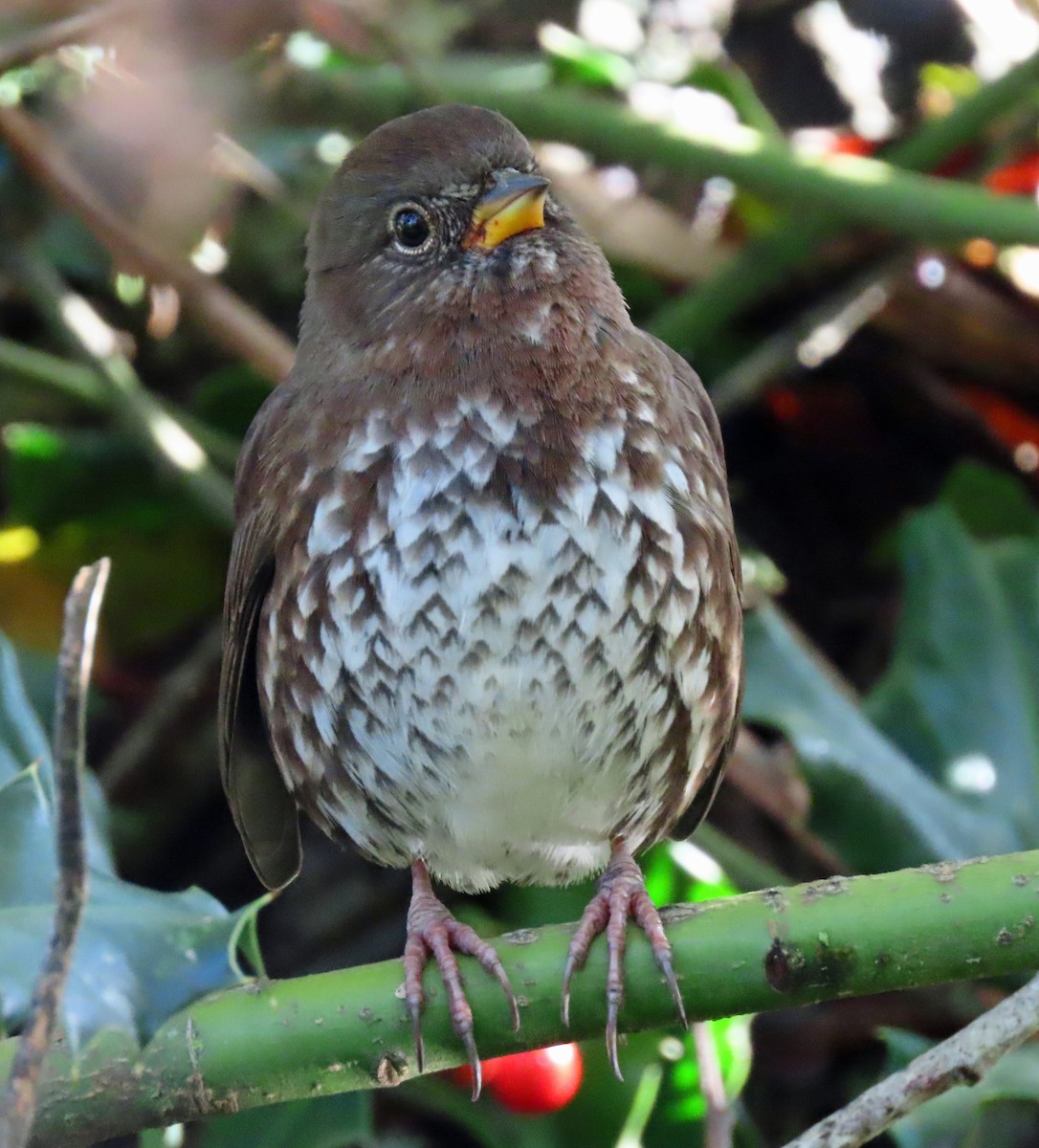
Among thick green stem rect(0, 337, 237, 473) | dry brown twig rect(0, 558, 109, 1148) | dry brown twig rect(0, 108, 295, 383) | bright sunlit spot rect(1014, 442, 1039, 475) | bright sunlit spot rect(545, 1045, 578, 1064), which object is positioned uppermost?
bright sunlit spot rect(1014, 442, 1039, 475)

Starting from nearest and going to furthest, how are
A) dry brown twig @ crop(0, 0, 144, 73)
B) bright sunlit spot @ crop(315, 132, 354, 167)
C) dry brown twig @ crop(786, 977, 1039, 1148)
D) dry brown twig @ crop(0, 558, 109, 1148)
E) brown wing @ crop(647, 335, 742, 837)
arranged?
dry brown twig @ crop(0, 558, 109, 1148), dry brown twig @ crop(786, 977, 1039, 1148), dry brown twig @ crop(0, 0, 144, 73), brown wing @ crop(647, 335, 742, 837), bright sunlit spot @ crop(315, 132, 354, 167)

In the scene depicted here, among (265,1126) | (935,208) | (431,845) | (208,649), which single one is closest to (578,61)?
(935,208)

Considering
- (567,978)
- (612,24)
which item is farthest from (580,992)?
(612,24)

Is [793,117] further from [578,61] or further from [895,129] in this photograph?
[578,61]

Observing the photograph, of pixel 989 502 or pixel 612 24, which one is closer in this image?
pixel 989 502

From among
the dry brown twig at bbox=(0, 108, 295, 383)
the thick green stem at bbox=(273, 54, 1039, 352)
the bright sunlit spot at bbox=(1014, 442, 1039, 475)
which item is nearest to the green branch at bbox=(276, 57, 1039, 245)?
the thick green stem at bbox=(273, 54, 1039, 352)

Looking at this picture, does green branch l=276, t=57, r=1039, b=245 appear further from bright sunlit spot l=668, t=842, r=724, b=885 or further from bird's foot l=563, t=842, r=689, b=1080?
bird's foot l=563, t=842, r=689, b=1080

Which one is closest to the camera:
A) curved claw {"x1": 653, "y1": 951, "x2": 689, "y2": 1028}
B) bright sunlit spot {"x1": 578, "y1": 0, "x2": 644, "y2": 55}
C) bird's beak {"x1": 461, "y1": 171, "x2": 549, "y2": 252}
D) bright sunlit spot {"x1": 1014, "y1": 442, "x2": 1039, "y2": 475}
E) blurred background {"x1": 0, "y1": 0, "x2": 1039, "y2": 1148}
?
curved claw {"x1": 653, "y1": 951, "x2": 689, "y2": 1028}

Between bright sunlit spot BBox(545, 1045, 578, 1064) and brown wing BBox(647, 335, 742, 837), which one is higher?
brown wing BBox(647, 335, 742, 837)

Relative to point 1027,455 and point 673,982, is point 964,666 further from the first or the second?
point 673,982
